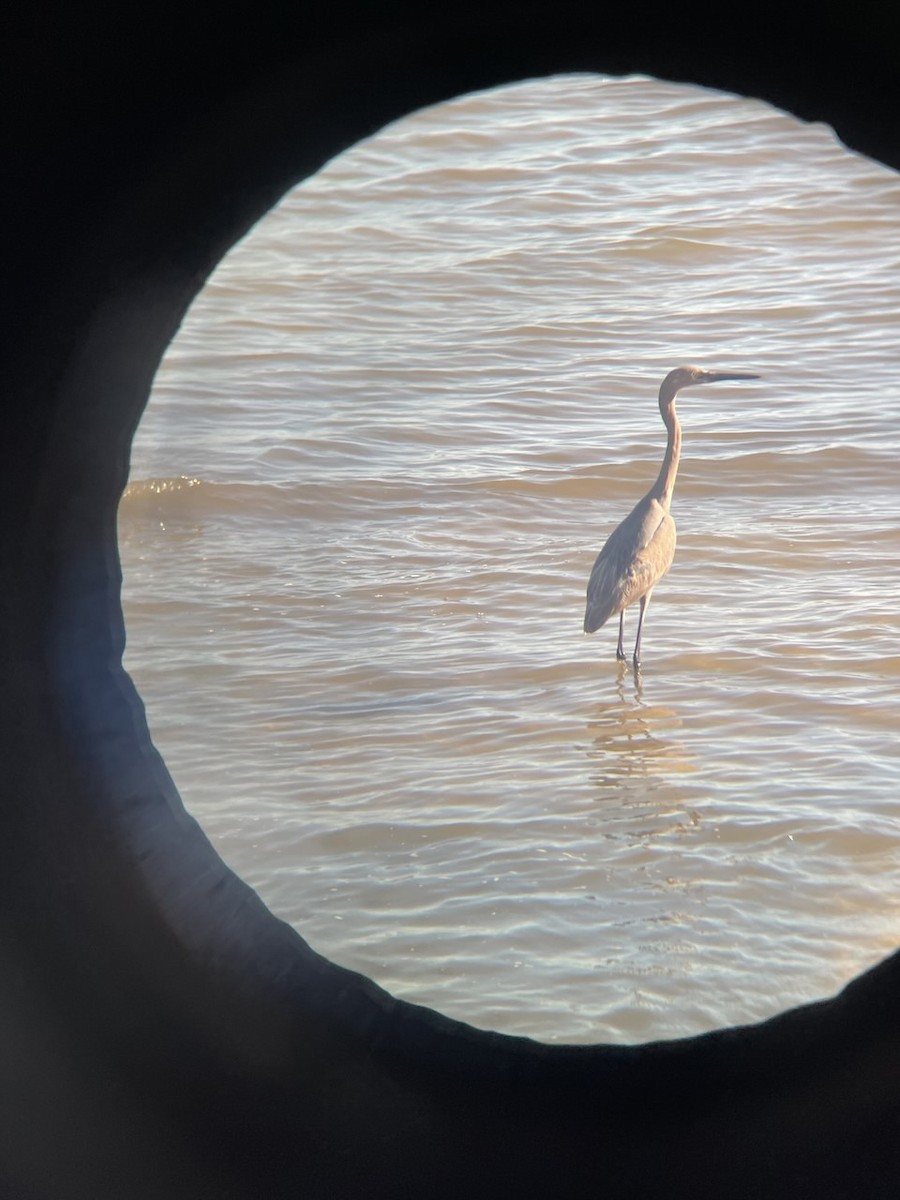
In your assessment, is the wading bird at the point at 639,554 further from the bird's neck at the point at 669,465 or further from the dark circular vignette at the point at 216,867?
the dark circular vignette at the point at 216,867

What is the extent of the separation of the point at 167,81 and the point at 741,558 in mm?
6159

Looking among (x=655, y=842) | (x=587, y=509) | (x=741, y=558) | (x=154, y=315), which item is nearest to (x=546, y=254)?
(x=587, y=509)

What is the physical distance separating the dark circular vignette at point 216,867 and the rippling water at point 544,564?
1458 mm

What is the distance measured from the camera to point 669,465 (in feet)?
24.6

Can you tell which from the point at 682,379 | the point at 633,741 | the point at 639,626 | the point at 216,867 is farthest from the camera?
the point at 682,379

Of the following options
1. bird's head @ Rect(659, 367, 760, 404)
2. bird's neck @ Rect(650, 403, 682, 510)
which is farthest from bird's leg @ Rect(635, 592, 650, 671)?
bird's head @ Rect(659, 367, 760, 404)

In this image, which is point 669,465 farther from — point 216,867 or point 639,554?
point 216,867

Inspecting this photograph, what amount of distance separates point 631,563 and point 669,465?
0.98m

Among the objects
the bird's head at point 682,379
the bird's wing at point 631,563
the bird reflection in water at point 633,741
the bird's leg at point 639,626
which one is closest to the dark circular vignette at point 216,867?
the bird reflection in water at point 633,741

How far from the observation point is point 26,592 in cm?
197

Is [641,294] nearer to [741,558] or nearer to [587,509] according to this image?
[587,509]

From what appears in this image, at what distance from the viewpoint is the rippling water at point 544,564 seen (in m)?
4.00

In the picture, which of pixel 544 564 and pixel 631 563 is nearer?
pixel 631 563

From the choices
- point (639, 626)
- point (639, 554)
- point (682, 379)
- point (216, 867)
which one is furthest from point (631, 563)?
point (216, 867)
